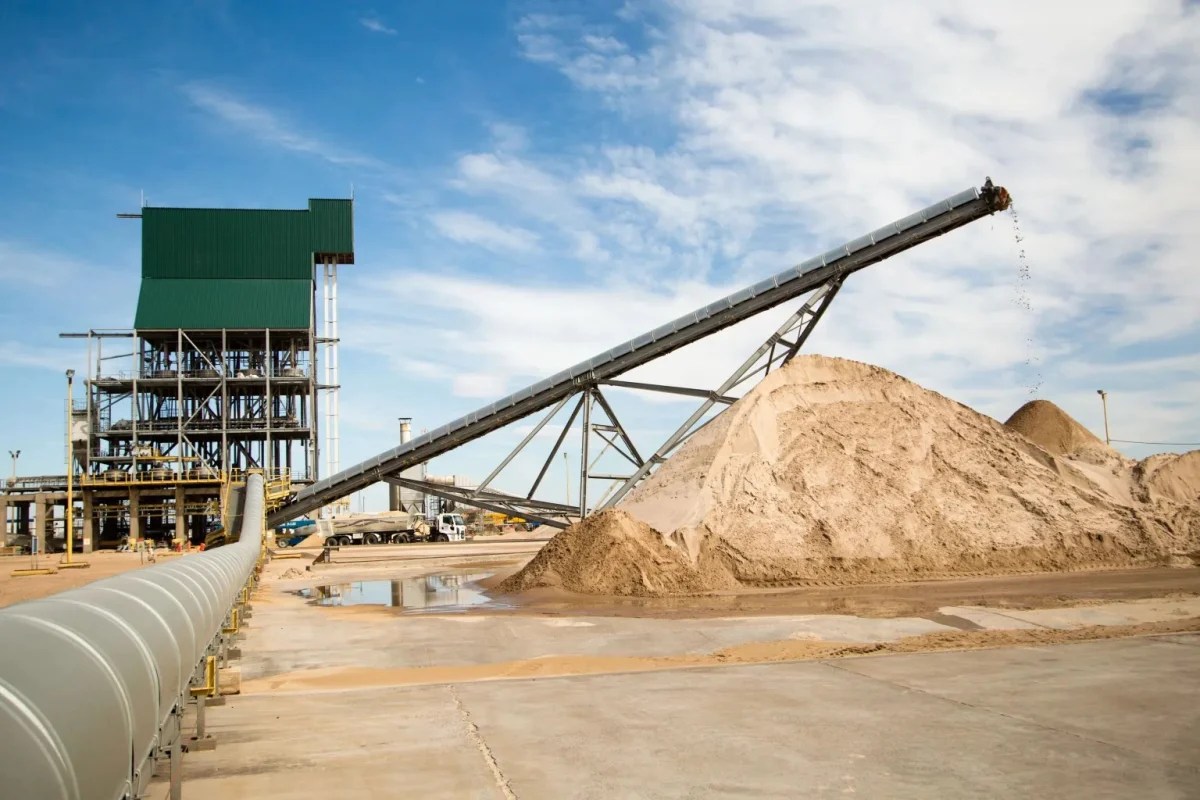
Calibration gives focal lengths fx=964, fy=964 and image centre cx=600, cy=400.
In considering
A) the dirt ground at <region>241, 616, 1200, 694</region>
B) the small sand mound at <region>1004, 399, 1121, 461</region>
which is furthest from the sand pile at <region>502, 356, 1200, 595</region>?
the small sand mound at <region>1004, 399, 1121, 461</region>

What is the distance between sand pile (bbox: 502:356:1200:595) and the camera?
23172 mm

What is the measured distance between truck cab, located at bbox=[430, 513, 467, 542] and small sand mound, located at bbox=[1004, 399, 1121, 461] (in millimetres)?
34858

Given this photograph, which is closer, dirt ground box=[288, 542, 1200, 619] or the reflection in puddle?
dirt ground box=[288, 542, 1200, 619]

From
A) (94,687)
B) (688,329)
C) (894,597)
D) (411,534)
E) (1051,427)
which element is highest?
(688,329)

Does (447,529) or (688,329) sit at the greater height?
(688,329)

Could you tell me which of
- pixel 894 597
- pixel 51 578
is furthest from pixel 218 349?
pixel 894 597

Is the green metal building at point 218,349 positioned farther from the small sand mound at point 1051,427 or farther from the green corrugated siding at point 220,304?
the small sand mound at point 1051,427

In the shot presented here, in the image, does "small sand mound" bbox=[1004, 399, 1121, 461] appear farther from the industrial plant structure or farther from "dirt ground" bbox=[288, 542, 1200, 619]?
Result: the industrial plant structure

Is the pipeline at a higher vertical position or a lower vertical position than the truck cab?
higher

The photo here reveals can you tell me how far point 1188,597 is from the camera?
1844 cm

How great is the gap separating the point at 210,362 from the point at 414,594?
146ft

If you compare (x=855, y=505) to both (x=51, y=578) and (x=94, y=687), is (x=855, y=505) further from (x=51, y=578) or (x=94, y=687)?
(x=51, y=578)

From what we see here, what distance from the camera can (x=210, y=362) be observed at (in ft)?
207

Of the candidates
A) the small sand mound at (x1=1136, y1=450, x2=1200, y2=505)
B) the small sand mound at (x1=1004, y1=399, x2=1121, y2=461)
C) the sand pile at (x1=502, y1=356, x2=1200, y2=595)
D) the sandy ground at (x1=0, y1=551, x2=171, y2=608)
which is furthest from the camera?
the small sand mound at (x1=1004, y1=399, x2=1121, y2=461)
